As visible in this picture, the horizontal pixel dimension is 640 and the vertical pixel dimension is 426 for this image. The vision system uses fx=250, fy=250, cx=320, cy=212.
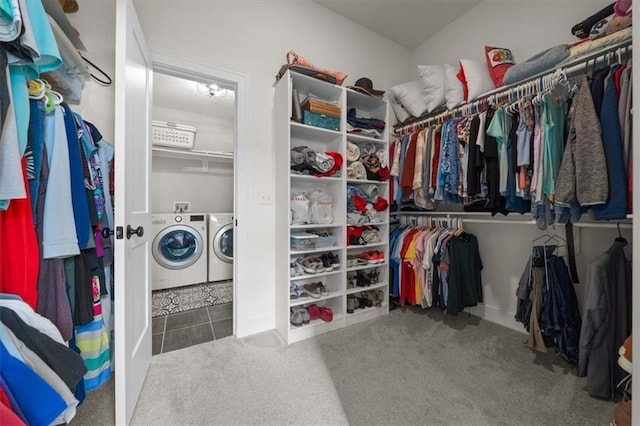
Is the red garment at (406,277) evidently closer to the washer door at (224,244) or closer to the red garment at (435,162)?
the red garment at (435,162)

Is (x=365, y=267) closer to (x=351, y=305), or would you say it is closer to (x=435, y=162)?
(x=351, y=305)

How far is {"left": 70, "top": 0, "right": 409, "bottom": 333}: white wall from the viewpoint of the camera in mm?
1621

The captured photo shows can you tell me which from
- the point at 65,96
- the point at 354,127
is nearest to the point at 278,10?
the point at 354,127

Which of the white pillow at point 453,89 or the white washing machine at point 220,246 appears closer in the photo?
A: the white pillow at point 453,89

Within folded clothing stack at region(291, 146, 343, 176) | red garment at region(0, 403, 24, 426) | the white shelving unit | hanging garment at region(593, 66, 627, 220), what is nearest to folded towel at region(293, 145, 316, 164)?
folded clothing stack at region(291, 146, 343, 176)

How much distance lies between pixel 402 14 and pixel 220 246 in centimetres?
308

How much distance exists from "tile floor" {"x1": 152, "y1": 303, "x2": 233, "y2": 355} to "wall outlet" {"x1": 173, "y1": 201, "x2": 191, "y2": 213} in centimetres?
144

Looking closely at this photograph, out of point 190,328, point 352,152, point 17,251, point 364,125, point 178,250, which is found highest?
point 364,125

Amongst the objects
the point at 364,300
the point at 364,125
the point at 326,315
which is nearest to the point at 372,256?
the point at 364,300

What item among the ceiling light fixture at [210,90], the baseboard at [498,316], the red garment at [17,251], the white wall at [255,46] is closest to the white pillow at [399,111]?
the white wall at [255,46]

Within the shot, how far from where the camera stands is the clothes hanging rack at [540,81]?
124 cm

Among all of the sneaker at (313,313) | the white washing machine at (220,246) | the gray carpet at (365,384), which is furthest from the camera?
the white washing machine at (220,246)

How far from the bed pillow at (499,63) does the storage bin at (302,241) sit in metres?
1.77

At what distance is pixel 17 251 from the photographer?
801 millimetres
